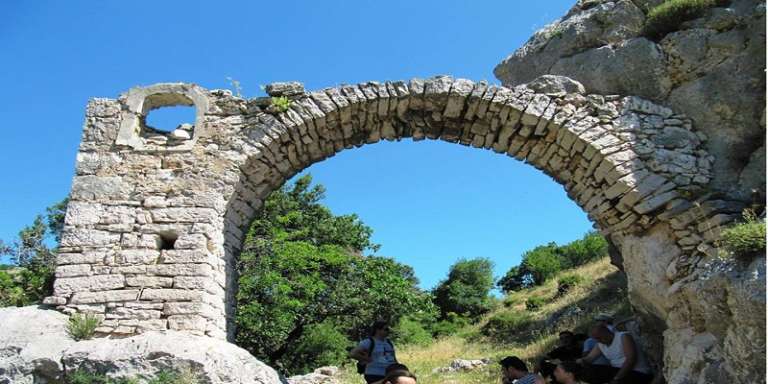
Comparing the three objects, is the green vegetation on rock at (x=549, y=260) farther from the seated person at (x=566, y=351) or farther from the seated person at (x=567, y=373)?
the seated person at (x=567, y=373)

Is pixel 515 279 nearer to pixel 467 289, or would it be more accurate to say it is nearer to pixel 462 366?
pixel 467 289

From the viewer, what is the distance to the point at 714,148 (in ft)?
21.0

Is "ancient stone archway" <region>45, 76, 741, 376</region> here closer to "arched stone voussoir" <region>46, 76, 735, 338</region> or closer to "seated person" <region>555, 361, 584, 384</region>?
"arched stone voussoir" <region>46, 76, 735, 338</region>

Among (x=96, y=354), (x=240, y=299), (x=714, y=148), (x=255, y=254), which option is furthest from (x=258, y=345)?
(x=714, y=148)

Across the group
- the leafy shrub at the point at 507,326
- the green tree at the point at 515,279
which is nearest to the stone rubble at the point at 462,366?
the leafy shrub at the point at 507,326

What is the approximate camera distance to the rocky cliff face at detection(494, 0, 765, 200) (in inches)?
247

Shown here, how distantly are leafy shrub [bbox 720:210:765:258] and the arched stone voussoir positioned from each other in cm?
57

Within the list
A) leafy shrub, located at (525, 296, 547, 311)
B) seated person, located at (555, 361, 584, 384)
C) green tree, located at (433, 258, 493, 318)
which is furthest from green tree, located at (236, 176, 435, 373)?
green tree, located at (433, 258, 493, 318)

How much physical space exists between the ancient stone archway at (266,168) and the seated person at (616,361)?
1.92 ft

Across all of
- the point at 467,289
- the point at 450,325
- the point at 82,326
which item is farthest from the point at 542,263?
the point at 82,326

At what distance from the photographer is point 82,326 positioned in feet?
17.4

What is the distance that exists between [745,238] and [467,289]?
27.8 m

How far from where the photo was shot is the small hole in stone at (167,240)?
5.96m

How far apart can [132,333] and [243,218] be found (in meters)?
1.78
